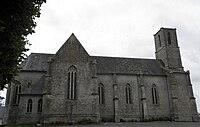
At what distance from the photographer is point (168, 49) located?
137 feet

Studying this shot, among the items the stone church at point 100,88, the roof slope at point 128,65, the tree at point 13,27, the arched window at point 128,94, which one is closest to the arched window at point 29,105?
the stone church at point 100,88

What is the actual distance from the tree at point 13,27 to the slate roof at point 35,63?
23.2 m

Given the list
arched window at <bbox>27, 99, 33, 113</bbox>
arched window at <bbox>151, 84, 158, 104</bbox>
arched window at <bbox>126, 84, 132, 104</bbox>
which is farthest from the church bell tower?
arched window at <bbox>27, 99, 33, 113</bbox>

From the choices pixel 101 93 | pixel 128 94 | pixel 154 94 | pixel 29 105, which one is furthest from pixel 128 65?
pixel 29 105

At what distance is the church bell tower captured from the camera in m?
41.0

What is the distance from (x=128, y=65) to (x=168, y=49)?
909cm

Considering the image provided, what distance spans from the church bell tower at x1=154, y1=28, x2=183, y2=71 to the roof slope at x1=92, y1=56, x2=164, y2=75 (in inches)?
71.2

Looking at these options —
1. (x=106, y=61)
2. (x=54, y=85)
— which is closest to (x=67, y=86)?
(x=54, y=85)

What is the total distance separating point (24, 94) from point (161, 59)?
89.3ft

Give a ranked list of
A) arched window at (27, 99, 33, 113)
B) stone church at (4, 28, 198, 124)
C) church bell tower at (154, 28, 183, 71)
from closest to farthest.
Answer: stone church at (4, 28, 198, 124)
arched window at (27, 99, 33, 113)
church bell tower at (154, 28, 183, 71)

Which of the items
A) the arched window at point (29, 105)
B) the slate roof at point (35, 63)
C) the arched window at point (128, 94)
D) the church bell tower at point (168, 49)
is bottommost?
the arched window at point (29, 105)

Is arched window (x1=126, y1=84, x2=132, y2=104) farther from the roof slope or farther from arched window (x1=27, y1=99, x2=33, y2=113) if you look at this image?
arched window (x1=27, y1=99, x2=33, y2=113)

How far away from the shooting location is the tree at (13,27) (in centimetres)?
1074

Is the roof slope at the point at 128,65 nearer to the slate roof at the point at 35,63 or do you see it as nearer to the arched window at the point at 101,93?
the arched window at the point at 101,93
